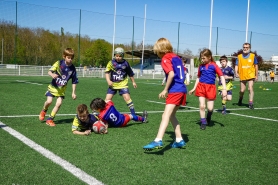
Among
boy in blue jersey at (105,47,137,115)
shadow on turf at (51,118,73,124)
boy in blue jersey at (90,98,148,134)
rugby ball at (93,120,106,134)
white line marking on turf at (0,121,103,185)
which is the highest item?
boy in blue jersey at (105,47,137,115)

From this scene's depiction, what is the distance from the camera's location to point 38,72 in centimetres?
3444

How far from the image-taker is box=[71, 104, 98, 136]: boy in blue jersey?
555 centimetres

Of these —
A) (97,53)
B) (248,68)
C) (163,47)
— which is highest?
(97,53)

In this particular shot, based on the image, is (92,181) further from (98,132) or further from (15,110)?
(15,110)

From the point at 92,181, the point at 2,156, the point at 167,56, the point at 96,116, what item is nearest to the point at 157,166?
the point at 92,181

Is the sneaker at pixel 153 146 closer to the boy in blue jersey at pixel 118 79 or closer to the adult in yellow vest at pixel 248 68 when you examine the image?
the boy in blue jersey at pixel 118 79

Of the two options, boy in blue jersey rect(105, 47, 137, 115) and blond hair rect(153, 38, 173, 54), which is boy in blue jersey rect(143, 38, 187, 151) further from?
boy in blue jersey rect(105, 47, 137, 115)

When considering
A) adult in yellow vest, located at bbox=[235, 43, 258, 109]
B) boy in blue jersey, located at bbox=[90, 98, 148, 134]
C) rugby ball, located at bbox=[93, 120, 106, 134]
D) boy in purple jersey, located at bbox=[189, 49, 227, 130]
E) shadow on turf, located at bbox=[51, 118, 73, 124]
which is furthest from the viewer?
adult in yellow vest, located at bbox=[235, 43, 258, 109]

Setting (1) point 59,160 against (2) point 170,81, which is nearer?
(1) point 59,160

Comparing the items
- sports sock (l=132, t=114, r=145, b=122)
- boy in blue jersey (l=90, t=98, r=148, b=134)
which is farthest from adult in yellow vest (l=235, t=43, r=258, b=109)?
boy in blue jersey (l=90, t=98, r=148, b=134)

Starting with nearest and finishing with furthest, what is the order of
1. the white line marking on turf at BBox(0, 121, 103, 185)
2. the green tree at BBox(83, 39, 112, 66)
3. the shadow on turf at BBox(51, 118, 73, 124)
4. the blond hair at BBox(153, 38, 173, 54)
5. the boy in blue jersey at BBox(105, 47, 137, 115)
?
the white line marking on turf at BBox(0, 121, 103, 185), the blond hair at BBox(153, 38, 173, 54), the shadow on turf at BBox(51, 118, 73, 124), the boy in blue jersey at BBox(105, 47, 137, 115), the green tree at BBox(83, 39, 112, 66)

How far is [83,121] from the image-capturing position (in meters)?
5.70

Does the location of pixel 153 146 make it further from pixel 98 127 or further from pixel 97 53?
pixel 97 53

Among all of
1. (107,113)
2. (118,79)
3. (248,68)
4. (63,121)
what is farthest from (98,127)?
(248,68)
